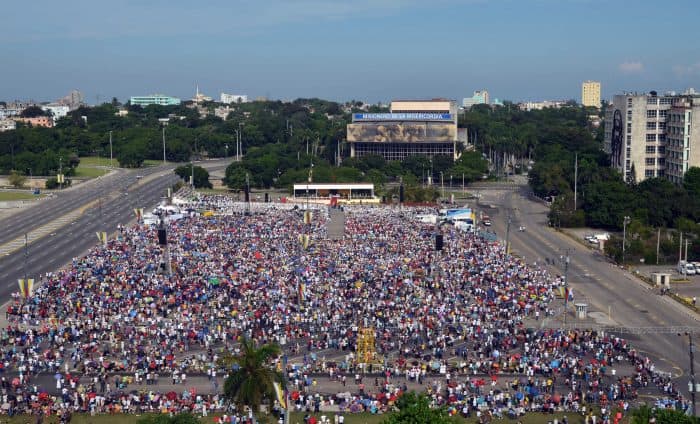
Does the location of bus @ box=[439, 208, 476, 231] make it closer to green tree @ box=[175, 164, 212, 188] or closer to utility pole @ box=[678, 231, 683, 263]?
utility pole @ box=[678, 231, 683, 263]

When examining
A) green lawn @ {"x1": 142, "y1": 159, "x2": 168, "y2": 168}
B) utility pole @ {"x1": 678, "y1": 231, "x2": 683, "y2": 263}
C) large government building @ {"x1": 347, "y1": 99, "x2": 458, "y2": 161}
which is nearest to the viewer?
utility pole @ {"x1": 678, "y1": 231, "x2": 683, "y2": 263}

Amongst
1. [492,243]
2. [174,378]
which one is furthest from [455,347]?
[492,243]

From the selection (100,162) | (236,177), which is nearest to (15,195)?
(236,177)

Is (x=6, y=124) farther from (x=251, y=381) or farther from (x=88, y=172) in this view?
(x=251, y=381)

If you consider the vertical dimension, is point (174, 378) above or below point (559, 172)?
below

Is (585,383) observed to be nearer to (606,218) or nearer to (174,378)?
(174,378)

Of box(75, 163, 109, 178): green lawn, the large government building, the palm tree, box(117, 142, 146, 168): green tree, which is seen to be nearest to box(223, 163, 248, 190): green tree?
the large government building
